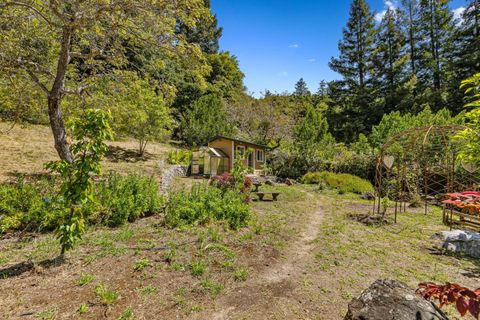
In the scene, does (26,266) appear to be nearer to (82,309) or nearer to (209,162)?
(82,309)

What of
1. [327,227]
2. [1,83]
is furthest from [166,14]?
[327,227]

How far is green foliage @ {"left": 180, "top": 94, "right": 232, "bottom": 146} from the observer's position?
2216 cm

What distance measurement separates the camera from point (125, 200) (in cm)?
579

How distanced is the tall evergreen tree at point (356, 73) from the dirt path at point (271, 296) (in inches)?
1100

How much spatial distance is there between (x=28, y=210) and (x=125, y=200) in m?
1.96

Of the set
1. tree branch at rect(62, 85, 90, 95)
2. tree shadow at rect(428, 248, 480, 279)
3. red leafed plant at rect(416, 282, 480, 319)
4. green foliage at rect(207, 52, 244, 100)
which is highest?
green foliage at rect(207, 52, 244, 100)

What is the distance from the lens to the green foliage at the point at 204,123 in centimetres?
2216

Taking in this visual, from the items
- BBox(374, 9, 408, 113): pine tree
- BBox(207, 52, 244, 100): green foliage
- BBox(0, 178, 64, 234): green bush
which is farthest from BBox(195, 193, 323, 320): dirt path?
BBox(374, 9, 408, 113): pine tree

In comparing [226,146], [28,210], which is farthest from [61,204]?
[226,146]

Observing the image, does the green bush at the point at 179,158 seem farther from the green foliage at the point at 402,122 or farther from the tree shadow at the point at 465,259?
the tree shadow at the point at 465,259

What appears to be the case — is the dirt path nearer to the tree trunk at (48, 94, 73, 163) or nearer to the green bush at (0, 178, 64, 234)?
the green bush at (0, 178, 64, 234)

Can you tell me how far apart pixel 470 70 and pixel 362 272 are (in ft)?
99.0

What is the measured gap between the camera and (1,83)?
724 centimetres

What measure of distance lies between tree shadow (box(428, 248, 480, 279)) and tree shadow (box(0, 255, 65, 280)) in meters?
7.15
